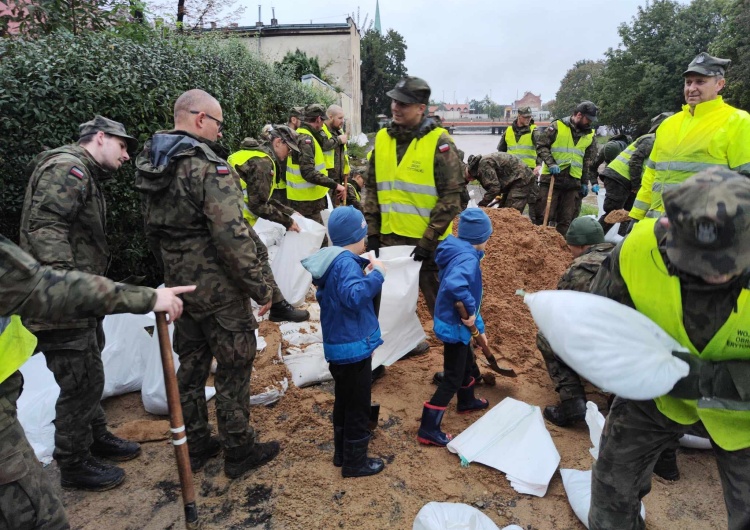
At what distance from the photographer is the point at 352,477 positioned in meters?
2.79

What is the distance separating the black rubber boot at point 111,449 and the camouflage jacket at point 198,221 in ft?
3.71

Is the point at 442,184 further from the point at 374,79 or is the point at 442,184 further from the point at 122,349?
the point at 374,79

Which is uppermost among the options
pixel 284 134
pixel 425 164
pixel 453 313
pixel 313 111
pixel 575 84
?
pixel 575 84

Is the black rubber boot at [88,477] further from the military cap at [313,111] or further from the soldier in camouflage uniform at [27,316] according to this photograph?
the military cap at [313,111]

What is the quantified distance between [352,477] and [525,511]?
96 centimetres

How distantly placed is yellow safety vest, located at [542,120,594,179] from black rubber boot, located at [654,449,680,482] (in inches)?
199

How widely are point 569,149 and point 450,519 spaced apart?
610 cm

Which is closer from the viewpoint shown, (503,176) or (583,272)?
(583,272)

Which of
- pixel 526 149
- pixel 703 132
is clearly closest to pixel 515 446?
pixel 703 132

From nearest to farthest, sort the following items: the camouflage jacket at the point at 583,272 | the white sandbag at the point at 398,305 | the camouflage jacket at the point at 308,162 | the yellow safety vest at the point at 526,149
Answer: the camouflage jacket at the point at 583,272 → the white sandbag at the point at 398,305 → the camouflage jacket at the point at 308,162 → the yellow safety vest at the point at 526,149

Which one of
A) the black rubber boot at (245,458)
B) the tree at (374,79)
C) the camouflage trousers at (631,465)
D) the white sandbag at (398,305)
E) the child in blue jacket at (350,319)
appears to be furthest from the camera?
the tree at (374,79)

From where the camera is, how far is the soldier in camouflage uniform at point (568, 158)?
22.9 feet

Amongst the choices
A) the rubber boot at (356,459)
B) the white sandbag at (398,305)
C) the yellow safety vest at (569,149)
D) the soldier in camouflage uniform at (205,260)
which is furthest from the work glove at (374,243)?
the yellow safety vest at (569,149)

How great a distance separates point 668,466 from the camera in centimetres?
280
